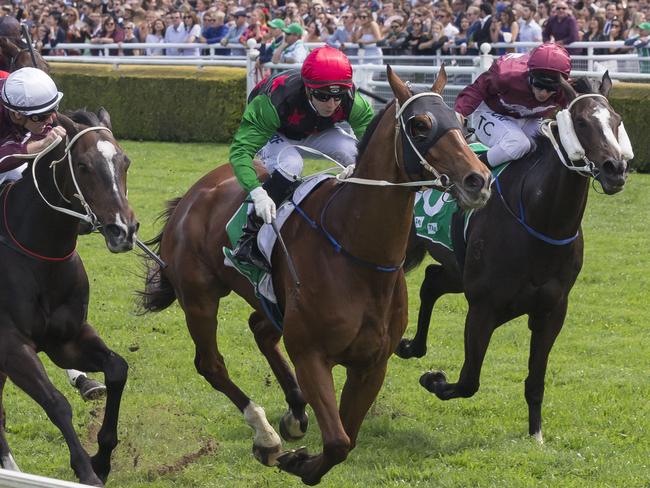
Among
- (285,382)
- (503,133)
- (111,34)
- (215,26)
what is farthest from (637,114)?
(111,34)

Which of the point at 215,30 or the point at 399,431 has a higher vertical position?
the point at 399,431

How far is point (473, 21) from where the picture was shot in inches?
654

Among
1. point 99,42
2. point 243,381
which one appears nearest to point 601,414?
point 243,381

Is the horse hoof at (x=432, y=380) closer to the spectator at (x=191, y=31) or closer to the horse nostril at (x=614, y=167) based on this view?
the horse nostril at (x=614, y=167)

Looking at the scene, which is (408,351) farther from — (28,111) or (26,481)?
(26,481)

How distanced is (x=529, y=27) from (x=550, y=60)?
33.0 feet

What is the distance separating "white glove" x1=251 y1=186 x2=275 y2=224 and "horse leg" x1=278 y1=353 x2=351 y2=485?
65 centimetres

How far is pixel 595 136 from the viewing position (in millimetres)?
6090

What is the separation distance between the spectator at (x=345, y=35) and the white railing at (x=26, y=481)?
14.2m

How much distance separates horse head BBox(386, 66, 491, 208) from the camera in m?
4.58

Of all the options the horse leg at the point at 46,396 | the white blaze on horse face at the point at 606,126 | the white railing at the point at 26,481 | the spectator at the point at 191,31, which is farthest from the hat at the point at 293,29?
the white railing at the point at 26,481

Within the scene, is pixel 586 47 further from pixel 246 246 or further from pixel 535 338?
pixel 246 246

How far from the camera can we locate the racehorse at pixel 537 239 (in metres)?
6.14

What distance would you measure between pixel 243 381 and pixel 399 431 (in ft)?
4.59
